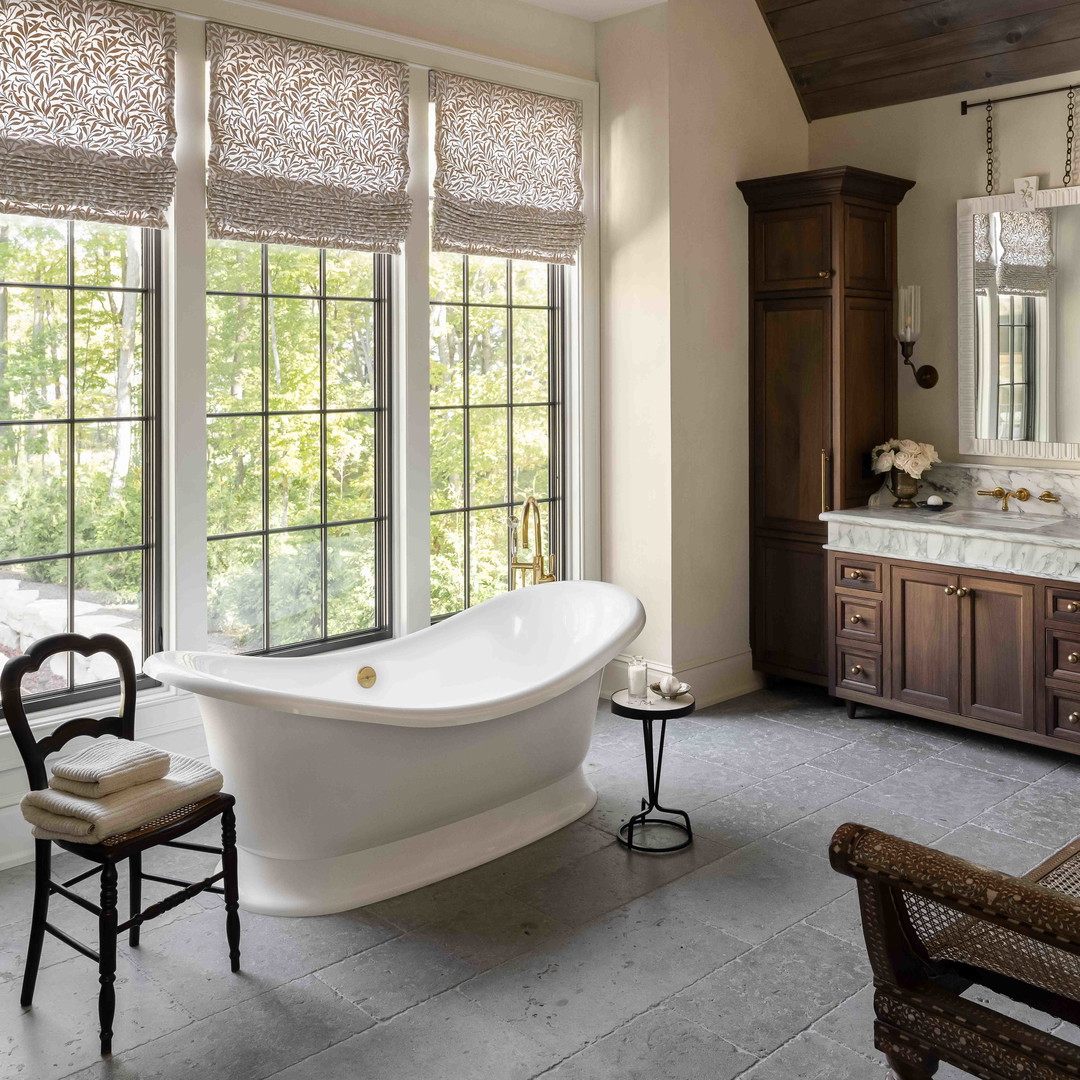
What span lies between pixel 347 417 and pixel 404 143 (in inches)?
41.7

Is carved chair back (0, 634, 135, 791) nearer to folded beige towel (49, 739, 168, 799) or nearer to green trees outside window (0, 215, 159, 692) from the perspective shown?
folded beige towel (49, 739, 168, 799)

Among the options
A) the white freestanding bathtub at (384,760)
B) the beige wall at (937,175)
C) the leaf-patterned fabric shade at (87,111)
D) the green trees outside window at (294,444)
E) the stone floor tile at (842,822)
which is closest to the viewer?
the white freestanding bathtub at (384,760)

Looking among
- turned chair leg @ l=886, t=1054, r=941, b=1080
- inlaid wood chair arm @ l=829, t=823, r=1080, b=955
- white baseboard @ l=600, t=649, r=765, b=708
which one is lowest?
turned chair leg @ l=886, t=1054, r=941, b=1080

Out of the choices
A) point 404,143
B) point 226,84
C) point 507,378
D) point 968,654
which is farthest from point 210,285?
point 968,654

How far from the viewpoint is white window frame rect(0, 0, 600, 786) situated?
367cm

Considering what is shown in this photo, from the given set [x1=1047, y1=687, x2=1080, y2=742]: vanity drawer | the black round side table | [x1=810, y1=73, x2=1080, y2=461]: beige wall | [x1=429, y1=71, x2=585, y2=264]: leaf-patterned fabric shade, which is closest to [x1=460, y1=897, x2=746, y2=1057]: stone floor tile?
the black round side table

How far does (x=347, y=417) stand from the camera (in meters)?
4.24

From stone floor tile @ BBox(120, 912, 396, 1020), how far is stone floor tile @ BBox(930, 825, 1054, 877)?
175cm

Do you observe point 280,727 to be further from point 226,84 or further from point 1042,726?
point 1042,726

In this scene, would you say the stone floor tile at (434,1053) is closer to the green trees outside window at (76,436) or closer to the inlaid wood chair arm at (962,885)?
the inlaid wood chair arm at (962,885)

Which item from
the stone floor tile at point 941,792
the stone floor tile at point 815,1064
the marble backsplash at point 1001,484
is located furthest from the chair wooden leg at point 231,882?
the marble backsplash at point 1001,484

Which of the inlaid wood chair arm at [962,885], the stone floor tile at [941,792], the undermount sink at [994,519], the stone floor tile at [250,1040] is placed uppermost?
the undermount sink at [994,519]

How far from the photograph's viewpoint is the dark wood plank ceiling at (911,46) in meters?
4.40

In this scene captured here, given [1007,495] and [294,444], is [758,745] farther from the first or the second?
[294,444]
